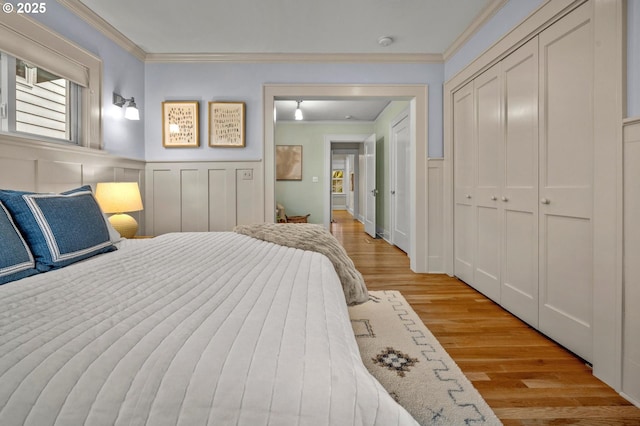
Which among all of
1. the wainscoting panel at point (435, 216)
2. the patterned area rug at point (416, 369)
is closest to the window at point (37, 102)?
the patterned area rug at point (416, 369)

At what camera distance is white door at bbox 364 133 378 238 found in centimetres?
634

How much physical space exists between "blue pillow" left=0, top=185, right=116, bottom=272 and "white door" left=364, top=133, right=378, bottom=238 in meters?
5.23

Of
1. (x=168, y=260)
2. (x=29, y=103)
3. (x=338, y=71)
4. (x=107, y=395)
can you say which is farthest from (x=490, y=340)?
(x=29, y=103)

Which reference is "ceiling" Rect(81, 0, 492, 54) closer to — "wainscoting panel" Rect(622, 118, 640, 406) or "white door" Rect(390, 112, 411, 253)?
"white door" Rect(390, 112, 411, 253)

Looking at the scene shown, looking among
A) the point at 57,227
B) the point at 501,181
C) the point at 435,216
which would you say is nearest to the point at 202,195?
the point at 57,227

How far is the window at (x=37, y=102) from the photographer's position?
6.58ft

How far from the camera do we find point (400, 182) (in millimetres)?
5059

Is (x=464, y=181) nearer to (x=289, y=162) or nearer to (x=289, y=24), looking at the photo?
(x=289, y=24)

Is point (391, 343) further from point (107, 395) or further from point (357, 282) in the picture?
point (107, 395)

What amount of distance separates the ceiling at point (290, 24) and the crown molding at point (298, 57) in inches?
1.6

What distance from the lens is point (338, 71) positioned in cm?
356

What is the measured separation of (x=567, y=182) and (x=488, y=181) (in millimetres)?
879

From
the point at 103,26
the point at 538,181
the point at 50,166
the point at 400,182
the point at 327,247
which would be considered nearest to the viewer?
the point at 327,247

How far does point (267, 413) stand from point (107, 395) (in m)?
0.27
